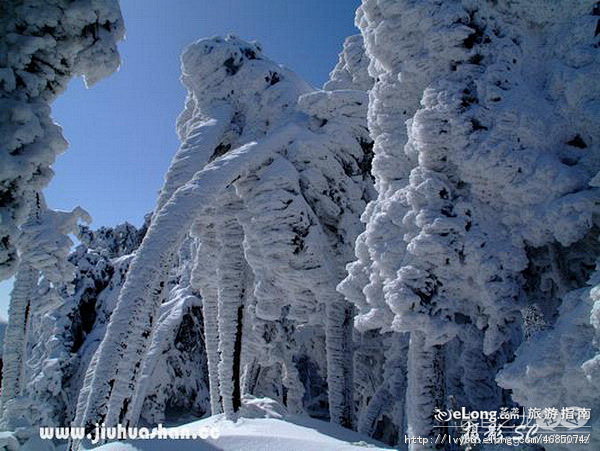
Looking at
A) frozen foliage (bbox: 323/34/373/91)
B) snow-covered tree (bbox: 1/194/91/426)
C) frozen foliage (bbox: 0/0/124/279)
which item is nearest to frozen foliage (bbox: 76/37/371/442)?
frozen foliage (bbox: 323/34/373/91)

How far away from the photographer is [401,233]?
18.5 feet

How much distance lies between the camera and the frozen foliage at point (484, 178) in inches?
183

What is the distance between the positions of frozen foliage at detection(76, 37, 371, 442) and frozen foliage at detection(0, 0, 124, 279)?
3.15 meters

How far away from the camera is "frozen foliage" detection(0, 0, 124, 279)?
3.14m

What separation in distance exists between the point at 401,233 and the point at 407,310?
1.20m

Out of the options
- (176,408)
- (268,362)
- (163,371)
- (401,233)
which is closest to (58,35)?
(401,233)

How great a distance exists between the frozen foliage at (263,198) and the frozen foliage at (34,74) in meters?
3.15

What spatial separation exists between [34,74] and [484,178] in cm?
470

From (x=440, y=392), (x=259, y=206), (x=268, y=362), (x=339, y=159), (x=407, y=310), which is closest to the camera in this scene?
(x=407, y=310)

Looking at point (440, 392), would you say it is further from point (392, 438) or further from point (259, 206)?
point (392, 438)

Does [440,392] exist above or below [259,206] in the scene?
below

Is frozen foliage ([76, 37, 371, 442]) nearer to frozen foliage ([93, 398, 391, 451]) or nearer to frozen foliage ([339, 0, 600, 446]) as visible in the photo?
frozen foliage ([93, 398, 391, 451])

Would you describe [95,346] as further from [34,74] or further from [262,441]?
[34,74]

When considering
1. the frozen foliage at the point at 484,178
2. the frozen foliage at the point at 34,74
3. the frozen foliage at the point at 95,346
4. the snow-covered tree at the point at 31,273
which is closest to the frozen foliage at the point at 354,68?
the frozen foliage at the point at 484,178
